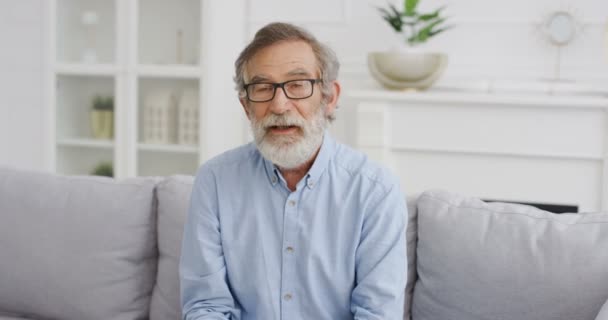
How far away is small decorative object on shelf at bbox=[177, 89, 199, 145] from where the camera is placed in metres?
3.64

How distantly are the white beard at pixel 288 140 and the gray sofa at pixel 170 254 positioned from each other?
0.41 meters

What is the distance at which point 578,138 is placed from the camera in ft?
9.87

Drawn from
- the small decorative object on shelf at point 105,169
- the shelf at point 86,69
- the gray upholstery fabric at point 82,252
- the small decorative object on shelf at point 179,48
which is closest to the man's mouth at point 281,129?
the gray upholstery fabric at point 82,252

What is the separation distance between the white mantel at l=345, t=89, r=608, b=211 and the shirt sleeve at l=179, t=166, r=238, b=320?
1540 mm

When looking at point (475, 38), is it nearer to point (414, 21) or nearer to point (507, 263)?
point (414, 21)

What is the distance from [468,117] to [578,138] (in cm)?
46

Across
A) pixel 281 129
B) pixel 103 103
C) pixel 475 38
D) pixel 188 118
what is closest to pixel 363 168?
pixel 281 129

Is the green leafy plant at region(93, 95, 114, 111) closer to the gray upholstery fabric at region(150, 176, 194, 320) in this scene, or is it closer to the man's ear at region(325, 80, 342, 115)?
the gray upholstery fabric at region(150, 176, 194, 320)

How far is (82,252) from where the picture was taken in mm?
2074

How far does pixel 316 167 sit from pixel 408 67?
1574 millimetres

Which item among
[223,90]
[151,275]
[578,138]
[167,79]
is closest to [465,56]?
[578,138]

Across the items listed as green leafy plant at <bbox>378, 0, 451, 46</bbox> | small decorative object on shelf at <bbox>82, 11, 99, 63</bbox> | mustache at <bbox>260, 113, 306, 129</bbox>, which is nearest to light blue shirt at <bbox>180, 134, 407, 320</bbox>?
mustache at <bbox>260, 113, 306, 129</bbox>

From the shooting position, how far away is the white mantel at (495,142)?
9.85 ft

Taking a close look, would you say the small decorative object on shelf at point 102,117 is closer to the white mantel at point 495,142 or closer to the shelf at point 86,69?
the shelf at point 86,69
